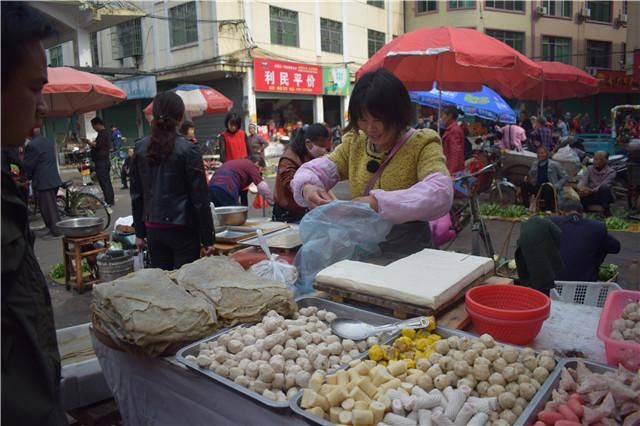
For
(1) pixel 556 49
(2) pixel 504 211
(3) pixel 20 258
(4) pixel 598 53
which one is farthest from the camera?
(4) pixel 598 53

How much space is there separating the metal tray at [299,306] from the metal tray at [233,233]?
1.57m

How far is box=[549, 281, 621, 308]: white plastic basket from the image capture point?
318 cm

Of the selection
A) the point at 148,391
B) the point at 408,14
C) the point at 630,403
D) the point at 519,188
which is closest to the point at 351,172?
the point at 148,391

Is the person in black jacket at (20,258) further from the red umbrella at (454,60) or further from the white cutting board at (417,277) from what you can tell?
the red umbrella at (454,60)

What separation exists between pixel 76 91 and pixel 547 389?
341 inches

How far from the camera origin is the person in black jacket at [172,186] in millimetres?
3221

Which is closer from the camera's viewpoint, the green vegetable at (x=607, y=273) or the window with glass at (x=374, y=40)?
the green vegetable at (x=607, y=273)

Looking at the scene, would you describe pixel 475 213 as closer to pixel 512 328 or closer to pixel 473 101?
pixel 512 328

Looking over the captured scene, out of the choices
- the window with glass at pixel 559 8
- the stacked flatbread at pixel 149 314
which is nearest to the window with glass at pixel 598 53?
the window with glass at pixel 559 8

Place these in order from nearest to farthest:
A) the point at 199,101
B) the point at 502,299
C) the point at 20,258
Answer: the point at 20,258, the point at 502,299, the point at 199,101

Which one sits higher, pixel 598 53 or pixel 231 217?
pixel 598 53

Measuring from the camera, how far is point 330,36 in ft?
71.6

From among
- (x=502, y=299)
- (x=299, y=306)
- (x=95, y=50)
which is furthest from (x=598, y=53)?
(x=299, y=306)

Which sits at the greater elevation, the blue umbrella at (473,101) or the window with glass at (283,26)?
the window with glass at (283,26)
